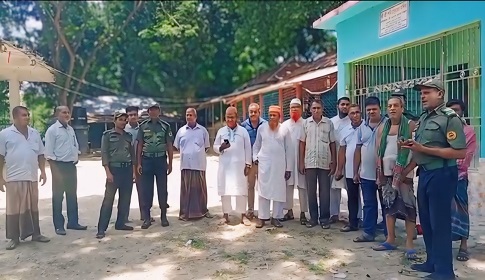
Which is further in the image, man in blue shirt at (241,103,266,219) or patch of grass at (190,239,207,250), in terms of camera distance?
man in blue shirt at (241,103,266,219)

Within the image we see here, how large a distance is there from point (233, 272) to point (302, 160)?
2.12 m

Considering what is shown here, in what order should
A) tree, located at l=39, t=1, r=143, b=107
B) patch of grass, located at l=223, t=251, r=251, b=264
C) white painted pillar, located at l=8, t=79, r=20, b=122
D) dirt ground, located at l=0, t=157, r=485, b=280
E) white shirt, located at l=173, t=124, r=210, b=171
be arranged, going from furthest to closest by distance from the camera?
tree, located at l=39, t=1, r=143, b=107
white painted pillar, located at l=8, t=79, r=20, b=122
white shirt, located at l=173, t=124, r=210, b=171
patch of grass, located at l=223, t=251, r=251, b=264
dirt ground, located at l=0, t=157, r=485, b=280

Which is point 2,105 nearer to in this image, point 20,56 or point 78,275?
point 20,56

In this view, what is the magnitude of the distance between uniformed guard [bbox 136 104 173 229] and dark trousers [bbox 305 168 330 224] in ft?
6.29

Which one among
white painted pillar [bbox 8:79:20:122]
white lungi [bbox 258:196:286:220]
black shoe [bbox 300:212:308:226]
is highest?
white painted pillar [bbox 8:79:20:122]

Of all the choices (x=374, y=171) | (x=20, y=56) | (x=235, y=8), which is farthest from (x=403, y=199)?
(x=235, y=8)

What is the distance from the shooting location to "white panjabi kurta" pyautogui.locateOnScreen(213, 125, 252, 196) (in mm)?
6273

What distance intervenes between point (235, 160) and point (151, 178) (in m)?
1.19

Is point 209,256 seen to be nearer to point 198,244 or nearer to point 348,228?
point 198,244

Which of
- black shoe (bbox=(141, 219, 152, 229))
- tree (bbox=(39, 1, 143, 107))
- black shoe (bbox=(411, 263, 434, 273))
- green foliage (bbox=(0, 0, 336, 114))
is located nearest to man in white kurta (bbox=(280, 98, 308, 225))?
black shoe (bbox=(141, 219, 152, 229))

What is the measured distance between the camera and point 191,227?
6.30 meters

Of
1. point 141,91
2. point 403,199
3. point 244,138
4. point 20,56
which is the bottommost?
point 403,199

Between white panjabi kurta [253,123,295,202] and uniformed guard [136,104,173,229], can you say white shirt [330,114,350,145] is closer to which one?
white panjabi kurta [253,123,295,202]

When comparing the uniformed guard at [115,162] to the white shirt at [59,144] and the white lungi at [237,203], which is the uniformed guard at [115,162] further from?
the white lungi at [237,203]
